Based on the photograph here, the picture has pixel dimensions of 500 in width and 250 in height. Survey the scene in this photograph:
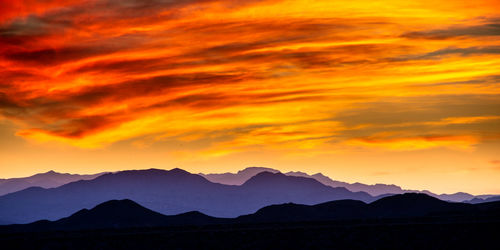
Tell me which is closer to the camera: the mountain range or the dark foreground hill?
the dark foreground hill

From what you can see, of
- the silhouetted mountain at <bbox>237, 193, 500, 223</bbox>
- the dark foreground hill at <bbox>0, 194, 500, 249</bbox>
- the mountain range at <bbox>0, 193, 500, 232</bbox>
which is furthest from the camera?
the silhouetted mountain at <bbox>237, 193, 500, 223</bbox>

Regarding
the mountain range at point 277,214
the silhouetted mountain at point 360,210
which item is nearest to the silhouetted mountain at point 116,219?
the mountain range at point 277,214

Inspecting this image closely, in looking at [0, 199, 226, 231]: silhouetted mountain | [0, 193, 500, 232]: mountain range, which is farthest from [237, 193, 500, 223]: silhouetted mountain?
[0, 199, 226, 231]: silhouetted mountain

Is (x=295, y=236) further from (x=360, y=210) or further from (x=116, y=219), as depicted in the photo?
(x=116, y=219)

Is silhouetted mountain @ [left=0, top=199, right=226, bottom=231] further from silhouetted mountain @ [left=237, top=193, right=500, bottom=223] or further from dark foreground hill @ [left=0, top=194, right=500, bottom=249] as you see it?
dark foreground hill @ [left=0, top=194, right=500, bottom=249]

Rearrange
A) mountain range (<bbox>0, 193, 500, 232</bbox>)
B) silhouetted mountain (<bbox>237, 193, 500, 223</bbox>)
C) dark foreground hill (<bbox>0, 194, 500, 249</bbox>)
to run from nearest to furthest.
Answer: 1. dark foreground hill (<bbox>0, 194, 500, 249</bbox>)
2. mountain range (<bbox>0, 193, 500, 232</bbox>)
3. silhouetted mountain (<bbox>237, 193, 500, 223</bbox>)

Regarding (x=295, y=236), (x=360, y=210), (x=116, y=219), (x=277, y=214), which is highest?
(x=116, y=219)

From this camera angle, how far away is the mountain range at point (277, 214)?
112 m

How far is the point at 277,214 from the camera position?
11738 cm

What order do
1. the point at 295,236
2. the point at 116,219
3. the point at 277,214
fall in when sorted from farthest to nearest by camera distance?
the point at 116,219 → the point at 277,214 → the point at 295,236

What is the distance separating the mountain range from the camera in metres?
112

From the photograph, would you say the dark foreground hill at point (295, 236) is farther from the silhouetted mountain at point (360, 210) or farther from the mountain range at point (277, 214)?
the silhouetted mountain at point (360, 210)

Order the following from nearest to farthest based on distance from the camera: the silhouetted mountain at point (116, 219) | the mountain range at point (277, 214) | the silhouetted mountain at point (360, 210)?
the mountain range at point (277, 214)
the silhouetted mountain at point (360, 210)
the silhouetted mountain at point (116, 219)

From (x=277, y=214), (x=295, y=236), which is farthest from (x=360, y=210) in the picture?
(x=295, y=236)
